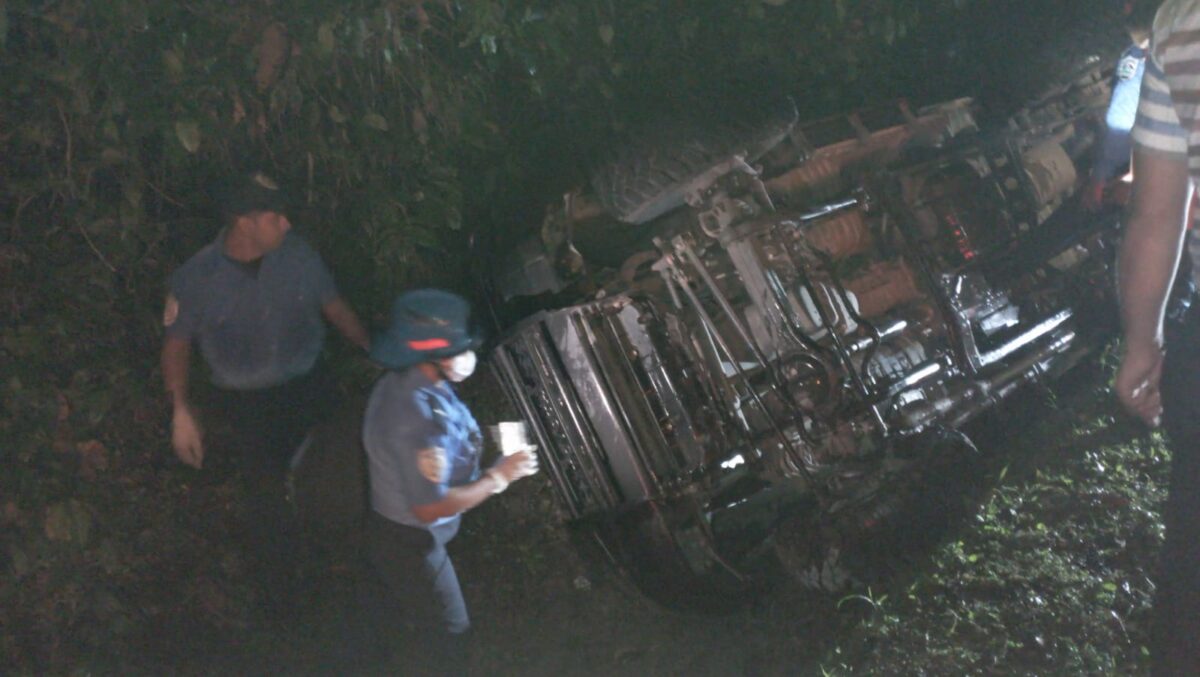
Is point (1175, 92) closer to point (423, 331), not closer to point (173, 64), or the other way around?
point (423, 331)

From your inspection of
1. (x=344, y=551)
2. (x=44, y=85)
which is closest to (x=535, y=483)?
(x=344, y=551)

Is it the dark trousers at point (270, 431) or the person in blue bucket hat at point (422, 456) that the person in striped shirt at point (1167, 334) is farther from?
the dark trousers at point (270, 431)

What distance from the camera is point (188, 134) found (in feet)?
12.9

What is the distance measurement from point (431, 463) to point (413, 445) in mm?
80

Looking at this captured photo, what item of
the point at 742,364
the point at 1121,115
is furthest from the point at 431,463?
the point at 1121,115

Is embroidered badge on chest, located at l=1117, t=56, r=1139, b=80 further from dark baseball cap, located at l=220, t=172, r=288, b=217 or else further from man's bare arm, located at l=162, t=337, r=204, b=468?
man's bare arm, located at l=162, t=337, r=204, b=468

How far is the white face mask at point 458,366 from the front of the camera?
3.27 m

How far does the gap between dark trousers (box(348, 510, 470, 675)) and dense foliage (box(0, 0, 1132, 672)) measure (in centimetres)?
126

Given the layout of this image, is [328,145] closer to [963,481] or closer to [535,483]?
[535,483]

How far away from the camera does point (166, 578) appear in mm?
4348

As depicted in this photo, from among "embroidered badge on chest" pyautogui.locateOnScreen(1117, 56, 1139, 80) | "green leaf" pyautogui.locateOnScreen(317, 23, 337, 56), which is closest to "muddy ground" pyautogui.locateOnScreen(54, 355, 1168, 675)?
"green leaf" pyautogui.locateOnScreen(317, 23, 337, 56)

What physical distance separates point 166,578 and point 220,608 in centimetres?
26

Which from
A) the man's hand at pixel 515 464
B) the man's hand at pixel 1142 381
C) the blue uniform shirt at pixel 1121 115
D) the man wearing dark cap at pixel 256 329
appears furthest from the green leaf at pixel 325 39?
the blue uniform shirt at pixel 1121 115

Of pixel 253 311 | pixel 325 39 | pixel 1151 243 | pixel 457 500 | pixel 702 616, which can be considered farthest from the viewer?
pixel 702 616
